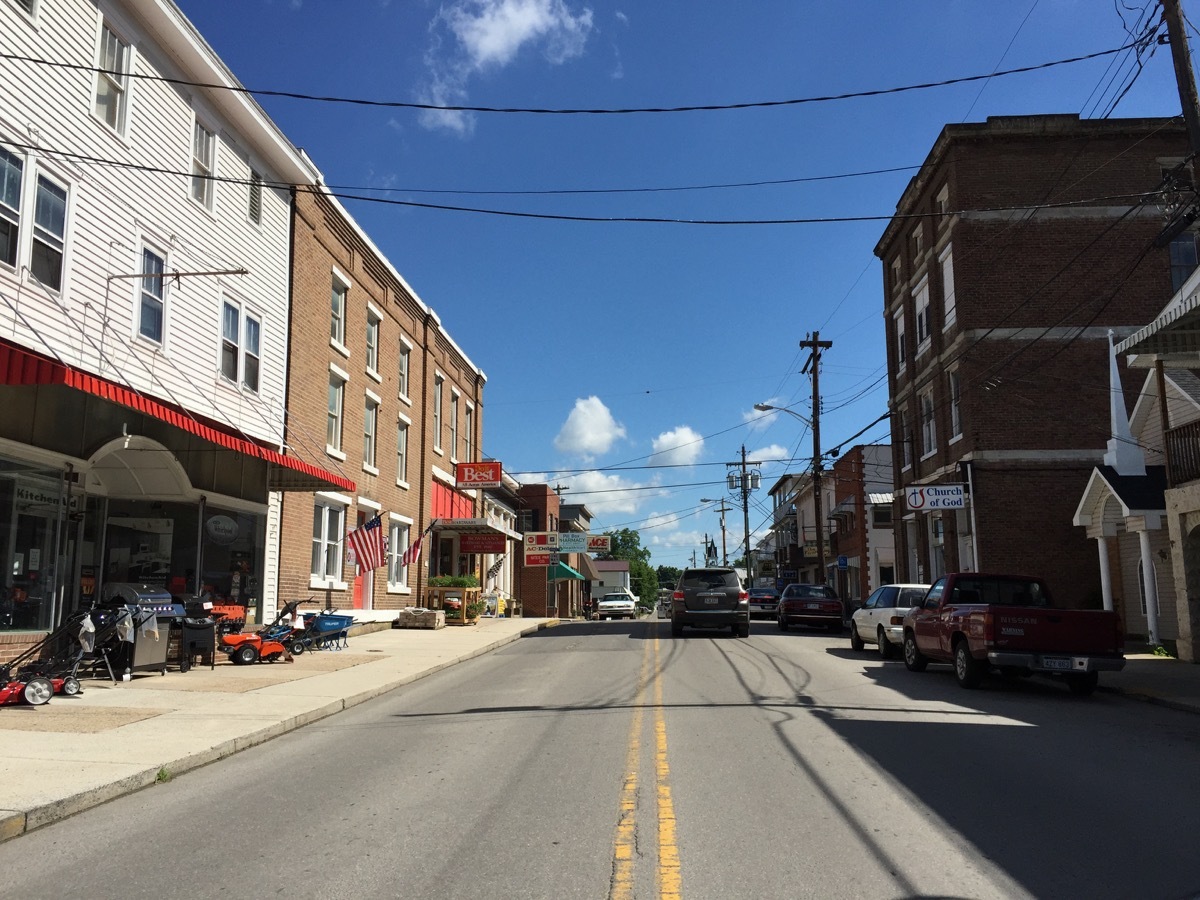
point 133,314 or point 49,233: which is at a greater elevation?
point 49,233

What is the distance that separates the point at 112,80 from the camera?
14484mm

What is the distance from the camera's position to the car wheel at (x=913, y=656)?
51.5 feet

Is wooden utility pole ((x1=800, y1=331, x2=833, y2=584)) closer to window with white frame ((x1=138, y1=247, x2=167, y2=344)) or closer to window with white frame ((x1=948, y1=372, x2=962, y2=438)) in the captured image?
window with white frame ((x1=948, y1=372, x2=962, y2=438))

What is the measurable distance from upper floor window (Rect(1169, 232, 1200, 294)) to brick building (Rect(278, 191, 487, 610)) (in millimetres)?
22517

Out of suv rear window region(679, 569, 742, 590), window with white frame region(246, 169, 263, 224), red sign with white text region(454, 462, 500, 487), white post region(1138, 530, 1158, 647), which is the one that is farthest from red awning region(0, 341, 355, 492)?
red sign with white text region(454, 462, 500, 487)

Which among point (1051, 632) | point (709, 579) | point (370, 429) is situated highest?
point (370, 429)

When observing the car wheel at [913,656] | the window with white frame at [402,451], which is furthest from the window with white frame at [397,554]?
the car wheel at [913,656]

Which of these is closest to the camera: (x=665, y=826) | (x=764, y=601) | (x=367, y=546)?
(x=665, y=826)

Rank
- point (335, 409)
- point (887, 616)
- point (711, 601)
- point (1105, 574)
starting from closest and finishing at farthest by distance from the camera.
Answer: point (887, 616)
point (1105, 574)
point (711, 601)
point (335, 409)

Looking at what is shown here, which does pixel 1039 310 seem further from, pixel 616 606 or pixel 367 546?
pixel 616 606

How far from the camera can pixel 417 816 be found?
6.39 meters

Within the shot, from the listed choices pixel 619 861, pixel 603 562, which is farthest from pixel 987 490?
pixel 603 562

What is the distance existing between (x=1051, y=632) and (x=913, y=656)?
359cm

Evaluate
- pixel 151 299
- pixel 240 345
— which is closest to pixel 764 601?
pixel 240 345
